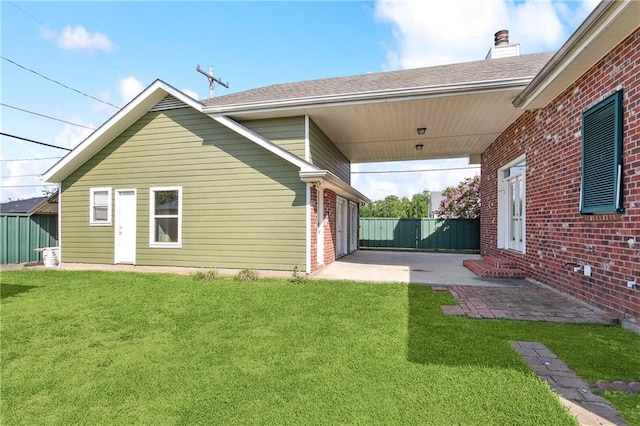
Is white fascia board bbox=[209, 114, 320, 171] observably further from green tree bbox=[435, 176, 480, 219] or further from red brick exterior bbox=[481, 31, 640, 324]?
green tree bbox=[435, 176, 480, 219]

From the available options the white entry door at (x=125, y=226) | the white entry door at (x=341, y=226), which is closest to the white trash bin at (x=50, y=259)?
the white entry door at (x=125, y=226)

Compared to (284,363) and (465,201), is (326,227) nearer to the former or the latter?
(284,363)

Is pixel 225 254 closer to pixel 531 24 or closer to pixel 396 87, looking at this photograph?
pixel 396 87

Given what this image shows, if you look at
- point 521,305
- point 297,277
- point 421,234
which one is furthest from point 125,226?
point 421,234

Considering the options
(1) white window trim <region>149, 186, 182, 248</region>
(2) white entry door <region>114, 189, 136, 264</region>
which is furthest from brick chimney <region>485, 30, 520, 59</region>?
A: (2) white entry door <region>114, 189, 136, 264</region>

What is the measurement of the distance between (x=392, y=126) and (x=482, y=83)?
9.61 feet

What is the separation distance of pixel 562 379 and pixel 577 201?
3549mm

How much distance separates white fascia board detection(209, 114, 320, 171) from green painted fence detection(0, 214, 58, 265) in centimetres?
790

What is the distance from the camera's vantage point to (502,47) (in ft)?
33.4

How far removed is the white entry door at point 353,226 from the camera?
524 inches

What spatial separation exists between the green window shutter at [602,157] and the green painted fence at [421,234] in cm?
1126

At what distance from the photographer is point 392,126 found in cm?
902

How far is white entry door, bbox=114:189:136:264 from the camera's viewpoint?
348 inches

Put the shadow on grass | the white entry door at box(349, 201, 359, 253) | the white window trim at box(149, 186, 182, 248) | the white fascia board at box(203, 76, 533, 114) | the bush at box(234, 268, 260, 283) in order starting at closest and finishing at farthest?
the shadow on grass, the white fascia board at box(203, 76, 533, 114), the bush at box(234, 268, 260, 283), the white window trim at box(149, 186, 182, 248), the white entry door at box(349, 201, 359, 253)
